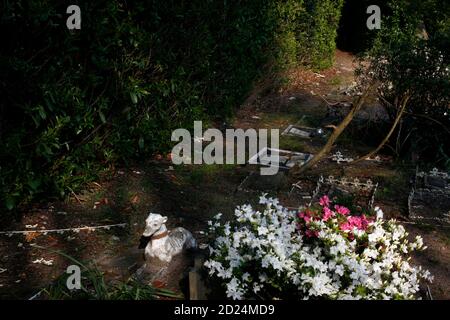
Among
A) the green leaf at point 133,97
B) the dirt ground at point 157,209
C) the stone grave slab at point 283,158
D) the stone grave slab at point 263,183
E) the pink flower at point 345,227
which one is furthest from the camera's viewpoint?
the stone grave slab at point 283,158

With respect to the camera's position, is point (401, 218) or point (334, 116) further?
point (334, 116)

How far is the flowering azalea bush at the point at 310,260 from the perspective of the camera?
3.44 m

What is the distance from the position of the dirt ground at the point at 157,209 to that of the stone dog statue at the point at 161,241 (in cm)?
15

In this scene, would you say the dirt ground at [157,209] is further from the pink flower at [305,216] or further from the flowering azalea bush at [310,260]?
the pink flower at [305,216]

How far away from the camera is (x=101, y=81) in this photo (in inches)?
217

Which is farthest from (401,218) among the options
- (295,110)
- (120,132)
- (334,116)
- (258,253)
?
(295,110)

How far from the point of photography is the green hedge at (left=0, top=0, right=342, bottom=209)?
4.64 metres

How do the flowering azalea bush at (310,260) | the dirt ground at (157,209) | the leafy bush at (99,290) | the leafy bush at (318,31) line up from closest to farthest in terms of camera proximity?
Answer: the flowering azalea bush at (310,260)
the leafy bush at (99,290)
the dirt ground at (157,209)
the leafy bush at (318,31)

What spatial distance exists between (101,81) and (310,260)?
3.03 m

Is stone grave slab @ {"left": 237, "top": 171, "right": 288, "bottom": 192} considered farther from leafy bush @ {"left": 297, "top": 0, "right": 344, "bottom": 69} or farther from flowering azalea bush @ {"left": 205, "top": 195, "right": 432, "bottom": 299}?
leafy bush @ {"left": 297, "top": 0, "right": 344, "bottom": 69}

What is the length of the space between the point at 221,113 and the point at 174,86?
6.52ft

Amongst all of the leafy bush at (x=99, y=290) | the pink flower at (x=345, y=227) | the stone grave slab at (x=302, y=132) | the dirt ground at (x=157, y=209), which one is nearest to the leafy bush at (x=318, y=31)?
the stone grave slab at (x=302, y=132)

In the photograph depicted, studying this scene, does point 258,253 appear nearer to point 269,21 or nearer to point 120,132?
point 120,132

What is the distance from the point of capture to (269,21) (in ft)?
32.0
